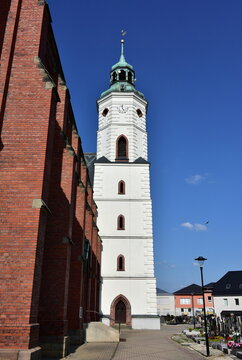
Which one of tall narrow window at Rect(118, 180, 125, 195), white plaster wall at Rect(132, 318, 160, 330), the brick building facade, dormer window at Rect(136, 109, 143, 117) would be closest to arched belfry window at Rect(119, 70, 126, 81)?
dormer window at Rect(136, 109, 143, 117)

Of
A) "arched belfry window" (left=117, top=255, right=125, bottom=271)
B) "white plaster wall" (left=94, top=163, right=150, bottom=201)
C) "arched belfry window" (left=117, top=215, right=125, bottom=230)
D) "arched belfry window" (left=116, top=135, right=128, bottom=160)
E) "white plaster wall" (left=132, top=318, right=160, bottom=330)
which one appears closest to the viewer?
"white plaster wall" (left=132, top=318, right=160, bottom=330)

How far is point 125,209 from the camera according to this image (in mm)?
30812

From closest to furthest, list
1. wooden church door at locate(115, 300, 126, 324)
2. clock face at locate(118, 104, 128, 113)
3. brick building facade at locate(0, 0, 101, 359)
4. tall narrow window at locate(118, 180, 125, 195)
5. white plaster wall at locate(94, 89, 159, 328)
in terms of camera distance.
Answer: brick building facade at locate(0, 0, 101, 359) < wooden church door at locate(115, 300, 126, 324) < white plaster wall at locate(94, 89, 159, 328) < tall narrow window at locate(118, 180, 125, 195) < clock face at locate(118, 104, 128, 113)

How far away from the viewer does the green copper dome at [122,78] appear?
36.5 metres

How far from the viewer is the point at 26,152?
32.8ft

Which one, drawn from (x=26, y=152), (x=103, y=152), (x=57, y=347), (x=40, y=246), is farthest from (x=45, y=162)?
(x=103, y=152)

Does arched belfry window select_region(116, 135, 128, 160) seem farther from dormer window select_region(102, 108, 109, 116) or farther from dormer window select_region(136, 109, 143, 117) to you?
dormer window select_region(102, 108, 109, 116)

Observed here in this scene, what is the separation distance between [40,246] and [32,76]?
218 inches

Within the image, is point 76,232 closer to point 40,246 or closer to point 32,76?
point 40,246

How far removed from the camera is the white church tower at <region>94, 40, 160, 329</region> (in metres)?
27.9

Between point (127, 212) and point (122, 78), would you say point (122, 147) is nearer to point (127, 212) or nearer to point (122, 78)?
point (127, 212)

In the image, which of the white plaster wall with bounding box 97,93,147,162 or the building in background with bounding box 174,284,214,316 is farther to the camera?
the building in background with bounding box 174,284,214,316

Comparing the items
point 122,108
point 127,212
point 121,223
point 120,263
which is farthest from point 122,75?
point 120,263

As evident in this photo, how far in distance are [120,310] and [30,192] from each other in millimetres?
21417
